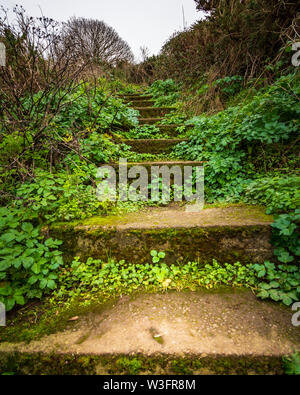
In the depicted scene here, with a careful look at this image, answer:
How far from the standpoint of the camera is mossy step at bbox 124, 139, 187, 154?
3.21 meters

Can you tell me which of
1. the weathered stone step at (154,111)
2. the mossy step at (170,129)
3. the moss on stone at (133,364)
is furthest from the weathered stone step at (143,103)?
the moss on stone at (133,364)

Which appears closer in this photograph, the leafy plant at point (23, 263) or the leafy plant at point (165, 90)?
the leafy plant at point (23, 263)

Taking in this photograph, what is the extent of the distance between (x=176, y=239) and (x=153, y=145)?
2.14 metres

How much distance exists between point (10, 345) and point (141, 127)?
12.2 ft

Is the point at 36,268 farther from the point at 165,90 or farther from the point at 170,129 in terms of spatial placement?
the point at 165,90

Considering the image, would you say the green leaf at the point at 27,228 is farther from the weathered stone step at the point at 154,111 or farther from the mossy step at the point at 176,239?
the weathered stone step at the point at 154,111

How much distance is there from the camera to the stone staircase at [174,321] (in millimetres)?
988

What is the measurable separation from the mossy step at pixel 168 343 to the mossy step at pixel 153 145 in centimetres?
256

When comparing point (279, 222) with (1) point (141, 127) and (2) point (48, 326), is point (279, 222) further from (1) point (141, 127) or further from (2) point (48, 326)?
(1) point (141, 127)

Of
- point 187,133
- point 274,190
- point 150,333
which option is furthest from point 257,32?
point 150,333

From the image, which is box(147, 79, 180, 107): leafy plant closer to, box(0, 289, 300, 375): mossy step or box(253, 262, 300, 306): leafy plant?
box(253, 262, 300, 306): leafy plant

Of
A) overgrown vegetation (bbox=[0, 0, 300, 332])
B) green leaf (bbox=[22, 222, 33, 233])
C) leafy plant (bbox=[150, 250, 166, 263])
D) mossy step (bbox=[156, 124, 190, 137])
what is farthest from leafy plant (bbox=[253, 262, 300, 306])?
mossy step (bbox=[156, 124, 190, 137])

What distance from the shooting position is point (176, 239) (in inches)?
61.4

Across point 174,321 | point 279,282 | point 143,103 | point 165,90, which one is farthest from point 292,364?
point 165,90
